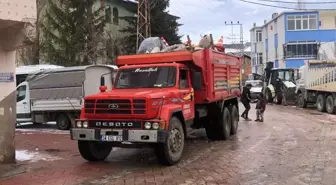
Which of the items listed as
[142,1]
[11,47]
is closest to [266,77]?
[142,1]

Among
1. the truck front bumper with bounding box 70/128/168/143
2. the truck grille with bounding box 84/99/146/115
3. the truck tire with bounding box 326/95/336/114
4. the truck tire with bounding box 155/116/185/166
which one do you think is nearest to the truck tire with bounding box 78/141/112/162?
the truck front bumper with bounding box 70/128/168/143

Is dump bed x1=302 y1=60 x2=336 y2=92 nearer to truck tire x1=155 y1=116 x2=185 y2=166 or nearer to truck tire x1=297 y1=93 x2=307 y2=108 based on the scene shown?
truck tire x1=297 y1=93 x2=307 y2=108

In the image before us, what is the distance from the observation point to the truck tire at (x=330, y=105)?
21.3 m

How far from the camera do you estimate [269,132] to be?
1432cm

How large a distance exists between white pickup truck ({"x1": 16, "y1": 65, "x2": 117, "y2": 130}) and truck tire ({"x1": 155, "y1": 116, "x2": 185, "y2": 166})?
24.2ft

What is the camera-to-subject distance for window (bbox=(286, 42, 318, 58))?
50625 mm

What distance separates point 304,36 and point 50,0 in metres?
32.4

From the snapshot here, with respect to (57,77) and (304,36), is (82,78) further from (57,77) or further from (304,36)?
(304,36)

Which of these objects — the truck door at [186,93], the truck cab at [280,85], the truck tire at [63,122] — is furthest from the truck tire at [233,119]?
the truck cab at [280,85]

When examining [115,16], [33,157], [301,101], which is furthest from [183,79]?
[115,16]

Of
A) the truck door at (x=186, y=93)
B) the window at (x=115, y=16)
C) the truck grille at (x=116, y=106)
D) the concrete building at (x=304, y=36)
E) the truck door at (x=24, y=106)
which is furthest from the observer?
the concrete building at (x=304, y=36)

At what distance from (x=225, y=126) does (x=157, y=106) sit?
15.0ft

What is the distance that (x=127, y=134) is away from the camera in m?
8.59

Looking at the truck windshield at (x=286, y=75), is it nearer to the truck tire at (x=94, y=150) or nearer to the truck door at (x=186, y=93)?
the truck door at (x=186, y=93)
